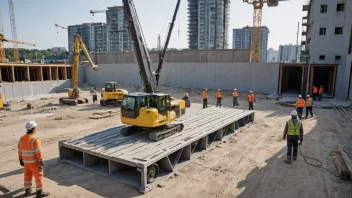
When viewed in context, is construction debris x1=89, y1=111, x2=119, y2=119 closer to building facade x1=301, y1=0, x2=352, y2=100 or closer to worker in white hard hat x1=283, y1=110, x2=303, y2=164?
worker in white hard hat x1=283, y1=110, x2=303, y2=164

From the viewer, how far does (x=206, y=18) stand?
3580 inches

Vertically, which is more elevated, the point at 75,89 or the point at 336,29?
the point at 336,29

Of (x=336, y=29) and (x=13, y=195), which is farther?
(x=336, y=29)

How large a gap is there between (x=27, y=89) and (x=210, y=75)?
21.5 metres

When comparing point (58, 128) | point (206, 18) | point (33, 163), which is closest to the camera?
point (33, 163)

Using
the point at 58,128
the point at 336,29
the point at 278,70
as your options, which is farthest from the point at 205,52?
the point at 58,128

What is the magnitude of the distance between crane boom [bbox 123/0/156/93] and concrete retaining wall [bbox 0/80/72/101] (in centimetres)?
2065

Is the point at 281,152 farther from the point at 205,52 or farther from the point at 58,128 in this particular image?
the point at 205,52

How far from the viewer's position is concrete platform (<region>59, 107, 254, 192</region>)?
6.57 metres

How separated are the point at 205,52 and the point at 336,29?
15654 millimetres

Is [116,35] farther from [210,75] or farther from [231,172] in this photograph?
[231,172]

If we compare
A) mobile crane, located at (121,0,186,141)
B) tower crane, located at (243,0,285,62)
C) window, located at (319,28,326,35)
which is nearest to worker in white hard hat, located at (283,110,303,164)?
mobile crane, located at (121,0,186,141)

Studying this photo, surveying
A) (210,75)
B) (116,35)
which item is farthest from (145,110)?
(116,35)

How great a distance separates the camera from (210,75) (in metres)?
29.9
